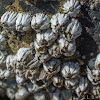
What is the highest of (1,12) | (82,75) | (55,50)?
(1,12)

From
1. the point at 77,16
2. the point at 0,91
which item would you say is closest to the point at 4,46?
the point at 77,16

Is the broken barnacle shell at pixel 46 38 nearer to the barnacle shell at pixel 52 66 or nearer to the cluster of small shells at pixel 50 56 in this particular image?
the cluster of small shells at pixel 50 56

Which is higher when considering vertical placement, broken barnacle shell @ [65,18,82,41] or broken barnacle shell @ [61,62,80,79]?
broken barnacle shell @ [65,18,82,41]

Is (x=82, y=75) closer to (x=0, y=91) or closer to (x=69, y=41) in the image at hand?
(x=69, y=41)

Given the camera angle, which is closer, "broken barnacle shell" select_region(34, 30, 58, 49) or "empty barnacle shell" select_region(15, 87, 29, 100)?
"broken barnacle shell" select_region(34, 30, 58, 49)

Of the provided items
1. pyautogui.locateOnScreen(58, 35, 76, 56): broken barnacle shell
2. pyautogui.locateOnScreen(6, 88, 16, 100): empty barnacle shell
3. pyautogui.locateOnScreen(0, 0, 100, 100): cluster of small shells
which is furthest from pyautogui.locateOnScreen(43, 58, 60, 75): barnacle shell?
pyautogui.locateOnScreen(6, 88, 16, 100): empty barnacle shell

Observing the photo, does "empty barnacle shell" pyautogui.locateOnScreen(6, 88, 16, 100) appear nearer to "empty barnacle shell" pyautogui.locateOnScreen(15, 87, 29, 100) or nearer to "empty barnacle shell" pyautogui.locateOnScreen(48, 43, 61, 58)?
"empty barnacle shell" pyautogui.locateOnScreen(15, 87, 29, 100)
